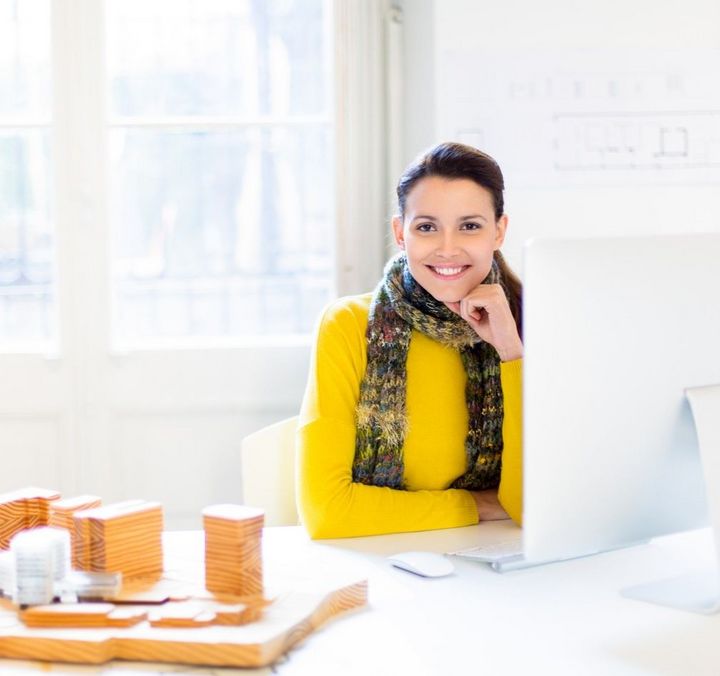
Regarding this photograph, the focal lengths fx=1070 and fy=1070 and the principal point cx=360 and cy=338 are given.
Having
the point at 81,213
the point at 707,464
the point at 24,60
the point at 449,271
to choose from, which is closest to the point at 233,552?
the point at 707,464

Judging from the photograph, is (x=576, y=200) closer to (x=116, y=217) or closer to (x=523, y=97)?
(x=523, y=97)

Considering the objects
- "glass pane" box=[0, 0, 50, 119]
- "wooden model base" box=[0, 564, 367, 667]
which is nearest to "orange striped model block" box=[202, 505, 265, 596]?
"wooden model base" box=[0, 564, 367, 667]

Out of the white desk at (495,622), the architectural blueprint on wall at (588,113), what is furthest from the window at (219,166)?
the white desk at (495,622)

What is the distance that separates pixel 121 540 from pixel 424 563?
0.43 meters

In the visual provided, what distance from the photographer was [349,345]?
6.48 feet

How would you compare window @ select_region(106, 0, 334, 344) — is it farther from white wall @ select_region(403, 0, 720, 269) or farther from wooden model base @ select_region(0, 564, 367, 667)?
wooden model base @ select_region(0, 564, 367, 667)

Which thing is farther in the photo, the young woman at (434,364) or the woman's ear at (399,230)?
the woman's ear at (399,230)

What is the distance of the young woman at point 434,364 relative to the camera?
1.90m

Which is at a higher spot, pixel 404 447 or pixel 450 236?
pixel 450 236

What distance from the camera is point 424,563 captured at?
4.93 feet

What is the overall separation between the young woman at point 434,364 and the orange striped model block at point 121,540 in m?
0.51

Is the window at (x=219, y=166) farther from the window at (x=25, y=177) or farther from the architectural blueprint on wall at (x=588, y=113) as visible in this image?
the architectural blueprint on wall at (x=588, y=113)

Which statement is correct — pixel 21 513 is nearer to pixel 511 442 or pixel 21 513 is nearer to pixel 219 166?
pixel 511 442

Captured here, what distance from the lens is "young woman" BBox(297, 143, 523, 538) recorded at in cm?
190
